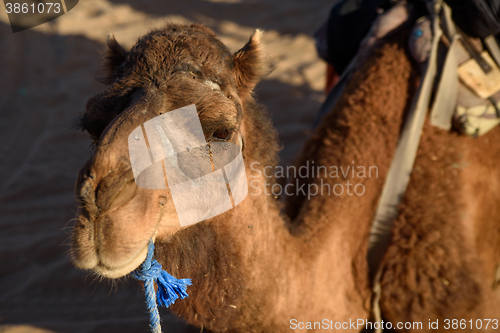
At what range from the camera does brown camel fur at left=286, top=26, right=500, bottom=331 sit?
1.75 m

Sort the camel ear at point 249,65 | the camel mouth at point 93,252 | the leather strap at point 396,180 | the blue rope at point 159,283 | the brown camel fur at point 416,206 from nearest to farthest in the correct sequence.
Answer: the camel mouth at point 93,252 < the blue rope at point 159,283 < the camel ear at point 249,65 < the brown camel fur at point 416,206 < the leather strap at point 396,180

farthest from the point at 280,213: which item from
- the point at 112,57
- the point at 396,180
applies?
the point at 112,57

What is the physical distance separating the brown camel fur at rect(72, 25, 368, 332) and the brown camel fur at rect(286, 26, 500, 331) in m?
0.16

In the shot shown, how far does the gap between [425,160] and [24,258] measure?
341 cm

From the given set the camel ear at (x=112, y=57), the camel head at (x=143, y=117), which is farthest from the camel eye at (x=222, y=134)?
the camel ear at (x=112, y=57)

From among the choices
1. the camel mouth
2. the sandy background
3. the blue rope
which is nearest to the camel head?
the camel mouth

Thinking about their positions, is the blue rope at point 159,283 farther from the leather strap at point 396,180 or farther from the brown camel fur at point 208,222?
the leather strap at point 396,180

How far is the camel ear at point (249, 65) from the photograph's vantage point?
152 centimetres

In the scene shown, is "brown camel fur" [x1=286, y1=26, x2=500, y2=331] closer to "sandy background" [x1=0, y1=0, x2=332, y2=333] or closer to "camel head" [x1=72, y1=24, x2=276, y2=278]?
"sandy background" [x1=0, y1=0, x2=332, y2=333]

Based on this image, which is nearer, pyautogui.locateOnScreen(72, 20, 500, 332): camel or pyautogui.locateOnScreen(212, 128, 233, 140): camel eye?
pyautogui.locateOnScreen(72, 20, 500, 332): camel

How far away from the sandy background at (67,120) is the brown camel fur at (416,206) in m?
0.55

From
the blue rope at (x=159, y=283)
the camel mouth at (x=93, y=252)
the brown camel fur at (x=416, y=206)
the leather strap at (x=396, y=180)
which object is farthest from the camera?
the leather strap at (x=396, y=180)

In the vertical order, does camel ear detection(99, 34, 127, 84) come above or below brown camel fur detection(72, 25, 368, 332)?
above

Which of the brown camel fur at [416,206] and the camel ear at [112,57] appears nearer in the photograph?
the camel ear at [112,57]
